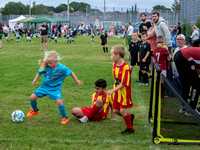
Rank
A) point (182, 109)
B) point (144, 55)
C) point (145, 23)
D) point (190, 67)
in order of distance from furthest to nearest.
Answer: point (145, 23) < point (144, 55) < point (190, 67) < point (182, 109)

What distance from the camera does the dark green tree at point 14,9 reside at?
12038cm

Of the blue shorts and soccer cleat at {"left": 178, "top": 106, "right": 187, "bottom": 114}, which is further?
the blue shorts

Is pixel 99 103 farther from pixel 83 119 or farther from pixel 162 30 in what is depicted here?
pixel 162 30

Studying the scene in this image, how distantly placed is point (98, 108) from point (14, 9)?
125m

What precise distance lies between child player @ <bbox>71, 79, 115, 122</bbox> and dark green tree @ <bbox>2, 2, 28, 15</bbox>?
121135 millimetres

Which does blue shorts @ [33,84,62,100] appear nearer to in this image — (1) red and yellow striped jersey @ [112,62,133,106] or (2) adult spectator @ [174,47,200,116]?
(1) red and yellow striped jersey @ [112,62,133,106]

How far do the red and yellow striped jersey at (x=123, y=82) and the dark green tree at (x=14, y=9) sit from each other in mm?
121976

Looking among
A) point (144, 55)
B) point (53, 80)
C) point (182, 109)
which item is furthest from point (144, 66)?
point (182, 109)

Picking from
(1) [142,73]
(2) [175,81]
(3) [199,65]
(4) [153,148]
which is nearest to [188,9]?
(1) [142,73]

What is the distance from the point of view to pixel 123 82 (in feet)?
15.9

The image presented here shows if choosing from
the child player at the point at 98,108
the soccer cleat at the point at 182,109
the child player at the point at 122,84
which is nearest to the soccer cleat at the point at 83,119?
the child player at the point at 98,108

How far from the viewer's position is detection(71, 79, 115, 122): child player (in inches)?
221

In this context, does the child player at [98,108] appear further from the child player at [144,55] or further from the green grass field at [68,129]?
the child player at [144,55]

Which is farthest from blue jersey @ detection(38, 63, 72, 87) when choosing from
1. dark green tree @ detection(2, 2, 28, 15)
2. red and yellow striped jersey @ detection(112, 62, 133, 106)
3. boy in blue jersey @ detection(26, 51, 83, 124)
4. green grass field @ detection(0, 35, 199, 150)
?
dark green tree @ detection(2, 2, 28, 15)
